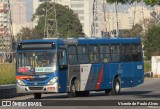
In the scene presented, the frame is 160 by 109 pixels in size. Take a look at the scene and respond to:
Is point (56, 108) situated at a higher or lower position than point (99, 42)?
lower

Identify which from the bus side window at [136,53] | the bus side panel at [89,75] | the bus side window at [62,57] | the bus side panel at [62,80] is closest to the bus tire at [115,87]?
the bus side panel at [89,75]

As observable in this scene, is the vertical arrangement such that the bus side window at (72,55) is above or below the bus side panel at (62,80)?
above

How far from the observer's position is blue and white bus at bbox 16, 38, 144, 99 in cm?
3238

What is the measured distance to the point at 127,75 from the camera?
37594mm

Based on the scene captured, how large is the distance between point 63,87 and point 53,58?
62.3 inches

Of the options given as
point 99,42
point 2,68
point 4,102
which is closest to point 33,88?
point 99,42

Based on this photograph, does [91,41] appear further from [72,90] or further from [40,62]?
[40,62]

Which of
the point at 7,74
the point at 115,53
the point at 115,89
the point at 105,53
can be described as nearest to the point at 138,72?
the point at 115,89

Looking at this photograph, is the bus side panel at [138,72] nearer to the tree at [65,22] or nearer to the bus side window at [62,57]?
the bus side window at [62,57]

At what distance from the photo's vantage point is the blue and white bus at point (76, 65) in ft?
106

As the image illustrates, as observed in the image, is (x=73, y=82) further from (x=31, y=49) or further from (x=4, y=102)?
(x=4, y=102)

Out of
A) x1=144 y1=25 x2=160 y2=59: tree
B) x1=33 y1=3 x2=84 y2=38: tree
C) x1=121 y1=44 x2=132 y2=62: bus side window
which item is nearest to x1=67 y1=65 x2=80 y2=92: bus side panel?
x1=121 y1=44 x2=132 y2=62: bus side window

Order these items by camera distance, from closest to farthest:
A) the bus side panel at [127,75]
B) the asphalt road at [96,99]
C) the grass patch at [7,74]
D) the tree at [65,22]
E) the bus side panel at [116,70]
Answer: the asphalt road at [96,99]
the bus side panel at [116,70]
the bus side panel at [127,75]
the grass patch at [7,74]
the tree at [65,22]

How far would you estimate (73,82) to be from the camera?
3381 centimetres
